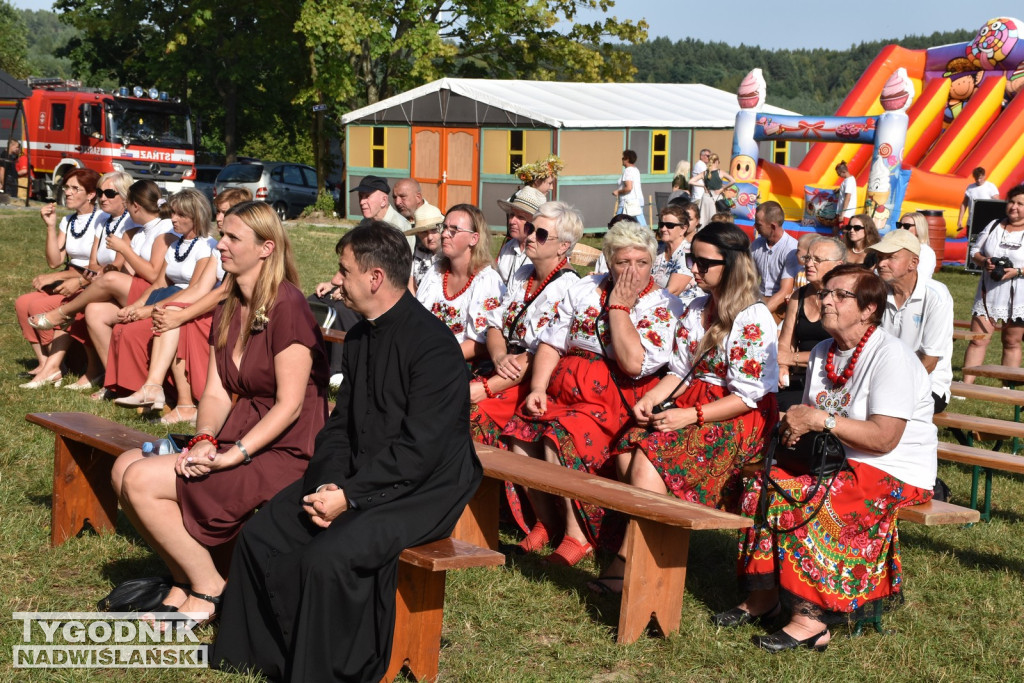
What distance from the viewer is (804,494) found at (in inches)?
159

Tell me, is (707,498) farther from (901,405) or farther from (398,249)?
(398,249)

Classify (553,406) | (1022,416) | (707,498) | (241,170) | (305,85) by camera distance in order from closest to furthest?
→ (707,498) < (553,406) < (1022,416) < (241,170) < (305,85)

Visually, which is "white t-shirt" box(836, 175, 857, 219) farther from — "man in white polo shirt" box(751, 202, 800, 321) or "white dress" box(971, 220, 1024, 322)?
"man in white polo shirt" box(751, 202, 800, 321)

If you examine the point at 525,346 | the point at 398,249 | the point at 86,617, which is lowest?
the point at 86,617

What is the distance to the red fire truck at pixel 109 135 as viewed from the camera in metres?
23.7

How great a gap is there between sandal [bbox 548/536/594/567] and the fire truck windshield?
21.5 meters

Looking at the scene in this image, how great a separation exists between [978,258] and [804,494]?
547 centimetres

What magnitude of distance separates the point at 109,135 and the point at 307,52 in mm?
5725

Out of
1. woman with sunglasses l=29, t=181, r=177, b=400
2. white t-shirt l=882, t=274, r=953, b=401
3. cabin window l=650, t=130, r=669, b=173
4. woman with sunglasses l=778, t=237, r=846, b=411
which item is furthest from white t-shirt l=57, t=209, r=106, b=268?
cabin window l=650, t=130, r=669, b=173

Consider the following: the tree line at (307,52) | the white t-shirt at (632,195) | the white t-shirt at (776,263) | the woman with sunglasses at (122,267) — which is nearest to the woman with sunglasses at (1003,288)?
the white t-shirt at (776,263)

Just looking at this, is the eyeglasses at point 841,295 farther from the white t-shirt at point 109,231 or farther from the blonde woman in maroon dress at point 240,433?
the white t-shirt at point 109,231

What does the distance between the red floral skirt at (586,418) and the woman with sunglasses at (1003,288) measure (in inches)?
186

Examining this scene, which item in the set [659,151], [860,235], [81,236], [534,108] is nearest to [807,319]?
[860,235]

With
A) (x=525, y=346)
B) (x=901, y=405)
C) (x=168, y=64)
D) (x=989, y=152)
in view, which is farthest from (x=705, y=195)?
(x=168, y=64)
